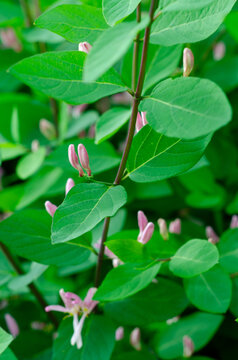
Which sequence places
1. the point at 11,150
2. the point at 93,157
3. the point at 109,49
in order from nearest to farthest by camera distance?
the point at 109,49, the point at 93,157, the point at 11,150

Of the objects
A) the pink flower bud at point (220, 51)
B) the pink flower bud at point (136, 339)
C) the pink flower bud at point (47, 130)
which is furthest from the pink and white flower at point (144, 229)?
the pink flower bud at point (220, 51)

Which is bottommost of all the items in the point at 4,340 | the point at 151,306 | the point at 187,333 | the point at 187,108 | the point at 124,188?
the point at 187,333

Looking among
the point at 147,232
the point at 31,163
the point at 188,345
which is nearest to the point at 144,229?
the point at 147,232

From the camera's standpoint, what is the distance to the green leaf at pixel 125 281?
553 millimetres

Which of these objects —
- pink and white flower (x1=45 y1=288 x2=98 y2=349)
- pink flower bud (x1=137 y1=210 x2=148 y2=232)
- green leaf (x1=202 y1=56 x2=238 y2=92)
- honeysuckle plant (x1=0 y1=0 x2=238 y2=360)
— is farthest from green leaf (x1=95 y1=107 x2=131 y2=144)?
green leaf (x1=202 y1=56 x2=238 y2=92)

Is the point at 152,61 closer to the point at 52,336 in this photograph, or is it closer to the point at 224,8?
the point at 224,8

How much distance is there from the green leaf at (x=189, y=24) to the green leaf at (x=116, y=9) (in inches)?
1.3

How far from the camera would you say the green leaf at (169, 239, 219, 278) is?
1.74ft

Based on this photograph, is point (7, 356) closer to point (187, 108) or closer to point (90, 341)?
point (90, 341)

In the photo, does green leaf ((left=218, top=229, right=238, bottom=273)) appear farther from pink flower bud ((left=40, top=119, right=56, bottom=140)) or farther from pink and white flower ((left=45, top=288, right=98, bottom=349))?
pink flower bud ((left=40, top=119, right=56, bottom=140))

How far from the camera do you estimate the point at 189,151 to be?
537 millimetres

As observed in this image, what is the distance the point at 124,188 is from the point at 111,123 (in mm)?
102

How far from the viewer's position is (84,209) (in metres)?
0.51

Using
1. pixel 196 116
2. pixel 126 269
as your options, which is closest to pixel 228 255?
pixel 126 269
